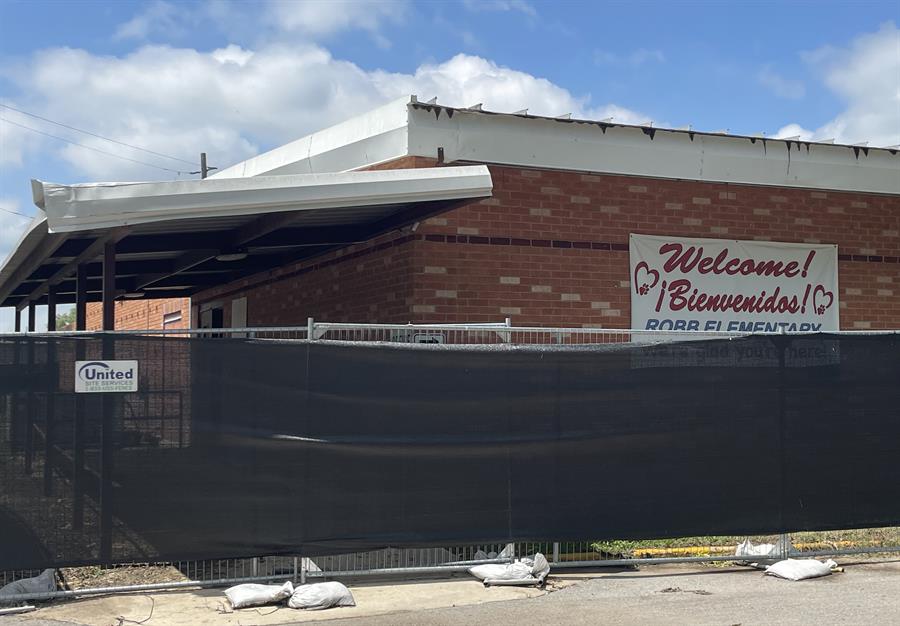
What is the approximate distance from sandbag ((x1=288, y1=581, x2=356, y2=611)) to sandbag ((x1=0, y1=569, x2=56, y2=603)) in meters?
1.91

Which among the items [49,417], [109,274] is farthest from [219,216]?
[49,417]

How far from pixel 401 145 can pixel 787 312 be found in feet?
18.9

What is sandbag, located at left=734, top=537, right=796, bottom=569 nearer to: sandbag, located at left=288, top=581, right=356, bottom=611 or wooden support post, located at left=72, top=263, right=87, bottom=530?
sandbag, located at left=288, top=581, right=356, bottom=611

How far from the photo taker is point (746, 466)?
9.88 metres

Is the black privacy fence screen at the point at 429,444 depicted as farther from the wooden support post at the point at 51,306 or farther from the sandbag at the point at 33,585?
the wooden support post at the point at 51,306

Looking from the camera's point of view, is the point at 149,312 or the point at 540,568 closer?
the point at 540,568

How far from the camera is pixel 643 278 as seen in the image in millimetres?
13023

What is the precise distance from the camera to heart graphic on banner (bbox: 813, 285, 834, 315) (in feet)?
46.1

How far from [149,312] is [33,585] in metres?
17.0

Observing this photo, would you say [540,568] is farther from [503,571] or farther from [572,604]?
[572,604]

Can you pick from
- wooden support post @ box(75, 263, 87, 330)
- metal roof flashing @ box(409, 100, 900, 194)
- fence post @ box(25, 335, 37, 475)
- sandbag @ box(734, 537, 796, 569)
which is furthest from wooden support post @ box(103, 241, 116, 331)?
sandbag @ box(734, 537, 796, 569)

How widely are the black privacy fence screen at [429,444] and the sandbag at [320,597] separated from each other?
1.41 feet

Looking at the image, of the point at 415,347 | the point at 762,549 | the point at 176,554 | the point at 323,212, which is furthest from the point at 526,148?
the point at 176,554

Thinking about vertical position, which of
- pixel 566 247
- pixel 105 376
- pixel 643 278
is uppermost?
pixel 566 247
